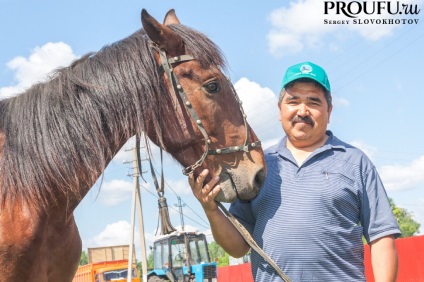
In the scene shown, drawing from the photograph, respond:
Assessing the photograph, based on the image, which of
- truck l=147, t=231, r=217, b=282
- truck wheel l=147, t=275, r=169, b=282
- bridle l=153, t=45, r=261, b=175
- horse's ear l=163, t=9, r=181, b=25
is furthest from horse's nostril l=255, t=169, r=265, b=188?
truck wheel l=147, t=275, r=169, b=282

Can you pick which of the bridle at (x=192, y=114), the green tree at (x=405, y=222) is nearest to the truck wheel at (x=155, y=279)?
the bridle at (x=192, y=114)

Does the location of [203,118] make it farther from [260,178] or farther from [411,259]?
[411,259]

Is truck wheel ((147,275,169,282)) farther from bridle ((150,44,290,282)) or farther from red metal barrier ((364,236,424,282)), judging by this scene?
bridle ((150,44,290,282))

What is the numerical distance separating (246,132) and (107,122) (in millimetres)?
948

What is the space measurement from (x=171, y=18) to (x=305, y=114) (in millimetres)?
1489

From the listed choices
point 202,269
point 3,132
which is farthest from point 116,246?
point 3,132

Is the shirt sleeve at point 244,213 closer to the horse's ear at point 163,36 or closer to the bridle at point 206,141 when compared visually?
the bridle at point 206,141

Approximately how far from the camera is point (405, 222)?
98.2 meters

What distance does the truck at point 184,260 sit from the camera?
19.4 m

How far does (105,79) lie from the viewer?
3.85 metres

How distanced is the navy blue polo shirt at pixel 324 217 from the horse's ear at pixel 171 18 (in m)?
1.53

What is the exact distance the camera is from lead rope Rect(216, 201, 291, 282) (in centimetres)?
335

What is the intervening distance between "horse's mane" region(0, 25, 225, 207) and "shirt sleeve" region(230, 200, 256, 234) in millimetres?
780

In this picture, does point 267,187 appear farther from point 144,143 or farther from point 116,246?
point 116,246
